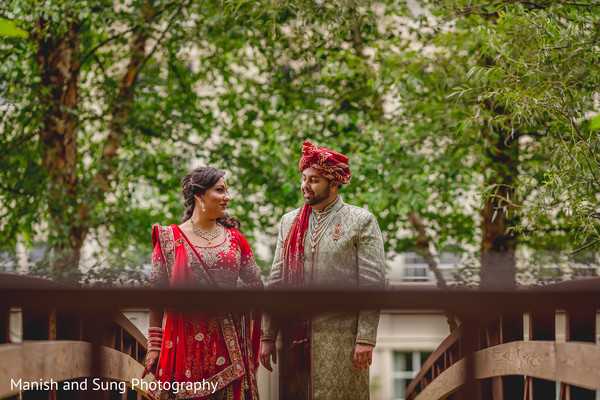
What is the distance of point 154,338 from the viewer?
264 centimetres

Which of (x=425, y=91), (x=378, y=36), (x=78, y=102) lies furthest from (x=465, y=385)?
(x=78, y=102)

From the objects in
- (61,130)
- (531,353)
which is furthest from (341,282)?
(61,130)

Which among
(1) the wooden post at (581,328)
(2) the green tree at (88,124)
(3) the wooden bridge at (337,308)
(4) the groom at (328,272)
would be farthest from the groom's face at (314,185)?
(2) the green tree at (88,124)

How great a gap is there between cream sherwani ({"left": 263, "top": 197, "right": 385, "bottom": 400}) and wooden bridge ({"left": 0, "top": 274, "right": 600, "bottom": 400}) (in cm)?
60

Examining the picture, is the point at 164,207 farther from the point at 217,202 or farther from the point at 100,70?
the point at 217,202

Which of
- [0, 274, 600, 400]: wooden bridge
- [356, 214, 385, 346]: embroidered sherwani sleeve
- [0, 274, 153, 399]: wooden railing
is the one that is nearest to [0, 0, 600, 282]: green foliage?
[356, 214, 385, 346]: embroidered sherwani sleeve

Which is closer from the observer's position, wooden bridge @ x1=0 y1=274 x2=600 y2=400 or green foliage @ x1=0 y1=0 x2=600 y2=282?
wooden bridge @ x1=0 y1=274 x2=600 y2=400

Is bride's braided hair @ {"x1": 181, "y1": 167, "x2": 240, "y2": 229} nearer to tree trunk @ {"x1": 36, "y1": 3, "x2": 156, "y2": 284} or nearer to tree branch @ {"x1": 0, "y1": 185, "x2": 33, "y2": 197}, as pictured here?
tree trunk @ {"x1": 36, "y1": 3, "x2": 156, "y2": 284}

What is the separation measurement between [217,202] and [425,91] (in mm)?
4180

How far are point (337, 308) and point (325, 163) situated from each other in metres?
1.44

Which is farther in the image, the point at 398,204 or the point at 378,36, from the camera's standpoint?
the point at 378,36

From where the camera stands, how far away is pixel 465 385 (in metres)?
1.67

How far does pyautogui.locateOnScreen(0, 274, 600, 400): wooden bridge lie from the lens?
152 cm

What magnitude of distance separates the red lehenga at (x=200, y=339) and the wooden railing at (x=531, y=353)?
2.92ft
